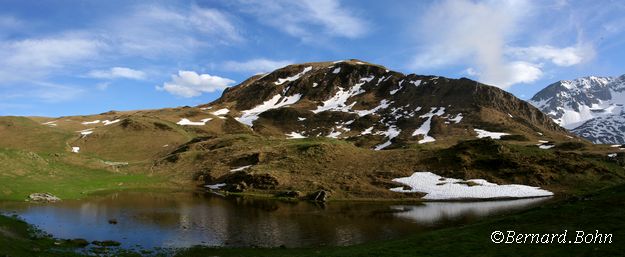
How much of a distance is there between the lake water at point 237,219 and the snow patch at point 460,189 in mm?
5341

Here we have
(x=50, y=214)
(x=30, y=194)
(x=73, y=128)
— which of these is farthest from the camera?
(x=73, y=128)

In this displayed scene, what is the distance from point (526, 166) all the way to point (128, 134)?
13188 cm

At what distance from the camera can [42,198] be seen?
6412 cm

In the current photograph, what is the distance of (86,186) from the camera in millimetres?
84438

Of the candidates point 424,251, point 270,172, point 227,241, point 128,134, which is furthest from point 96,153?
point 424,251

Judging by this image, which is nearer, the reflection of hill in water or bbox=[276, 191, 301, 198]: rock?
the reflection of hill in water

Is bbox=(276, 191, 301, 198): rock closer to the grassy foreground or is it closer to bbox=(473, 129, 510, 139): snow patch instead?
the grassy foreground

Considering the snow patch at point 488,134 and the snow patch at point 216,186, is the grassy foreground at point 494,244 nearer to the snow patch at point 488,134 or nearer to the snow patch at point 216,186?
the snow patch at point 216,186

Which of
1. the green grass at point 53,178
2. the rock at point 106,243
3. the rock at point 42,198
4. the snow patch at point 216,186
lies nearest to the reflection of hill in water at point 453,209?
the rock at point 106,243

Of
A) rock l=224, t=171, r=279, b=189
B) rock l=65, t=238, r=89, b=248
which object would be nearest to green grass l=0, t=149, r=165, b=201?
rock l=224, t=171, r=279, b=189

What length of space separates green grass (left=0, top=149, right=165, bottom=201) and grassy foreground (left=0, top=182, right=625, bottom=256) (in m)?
32.3

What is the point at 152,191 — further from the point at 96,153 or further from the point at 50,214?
the point at 96,153

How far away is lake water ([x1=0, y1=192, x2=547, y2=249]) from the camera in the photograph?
43.0m

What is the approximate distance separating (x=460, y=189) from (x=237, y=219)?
49679 mm
